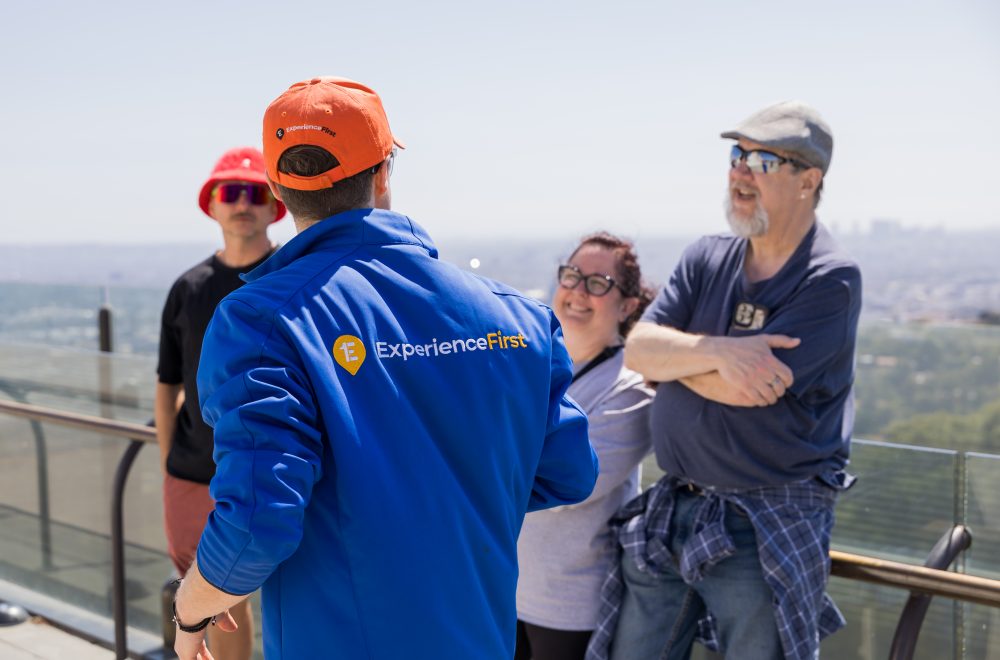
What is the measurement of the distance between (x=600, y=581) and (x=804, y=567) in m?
0.59

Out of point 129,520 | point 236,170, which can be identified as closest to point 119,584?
point 129,520

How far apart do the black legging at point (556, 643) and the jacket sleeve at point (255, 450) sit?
1325 mm

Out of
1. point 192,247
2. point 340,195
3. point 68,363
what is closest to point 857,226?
point 192,247

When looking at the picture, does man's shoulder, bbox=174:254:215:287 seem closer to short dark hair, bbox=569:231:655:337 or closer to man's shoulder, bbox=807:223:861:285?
short dark hair, bbox=569:231:655:337

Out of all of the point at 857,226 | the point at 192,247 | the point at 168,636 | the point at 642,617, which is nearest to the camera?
the point at 642,617

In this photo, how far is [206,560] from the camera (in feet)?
5.36

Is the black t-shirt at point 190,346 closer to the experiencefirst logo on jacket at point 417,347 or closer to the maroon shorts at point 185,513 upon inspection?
the maroon shorts at point 185,513

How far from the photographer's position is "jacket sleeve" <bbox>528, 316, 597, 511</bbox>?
1958 millimetres

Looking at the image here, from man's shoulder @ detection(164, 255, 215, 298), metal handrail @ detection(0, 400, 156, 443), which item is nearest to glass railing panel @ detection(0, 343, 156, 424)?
metal handrail @ detection(0, 400, 156, 443)

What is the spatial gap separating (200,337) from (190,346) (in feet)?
0.19

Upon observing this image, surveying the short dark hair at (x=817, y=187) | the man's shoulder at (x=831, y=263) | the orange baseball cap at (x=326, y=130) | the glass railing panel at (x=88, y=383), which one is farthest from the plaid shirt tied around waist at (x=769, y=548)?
the glass railing panel at (x=88, y=383)

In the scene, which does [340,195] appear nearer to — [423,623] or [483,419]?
[483,419]

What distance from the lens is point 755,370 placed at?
2404 millimetres

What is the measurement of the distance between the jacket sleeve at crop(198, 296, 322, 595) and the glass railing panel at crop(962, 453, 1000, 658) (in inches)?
72.5
